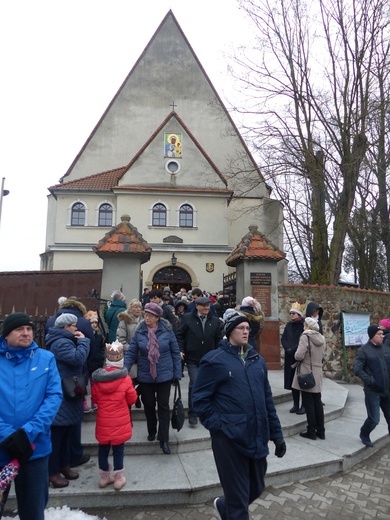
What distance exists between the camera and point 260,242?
1026 cm

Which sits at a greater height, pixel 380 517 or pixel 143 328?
pixel 143 328

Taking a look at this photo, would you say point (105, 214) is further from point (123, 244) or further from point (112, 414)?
point (112, 414)

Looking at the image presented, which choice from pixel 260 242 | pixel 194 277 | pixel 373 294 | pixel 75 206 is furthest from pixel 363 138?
pixel 75 206

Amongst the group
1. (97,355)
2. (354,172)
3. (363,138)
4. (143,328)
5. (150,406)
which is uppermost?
(363,138)

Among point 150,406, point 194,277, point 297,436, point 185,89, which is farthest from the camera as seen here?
point 185,89

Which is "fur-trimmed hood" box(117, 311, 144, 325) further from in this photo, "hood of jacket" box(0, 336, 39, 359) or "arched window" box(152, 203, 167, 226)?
"arched window" box(152, 203, 167, 226)

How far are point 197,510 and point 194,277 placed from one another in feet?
56.9

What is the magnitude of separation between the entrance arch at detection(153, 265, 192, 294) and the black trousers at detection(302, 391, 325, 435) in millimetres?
15751

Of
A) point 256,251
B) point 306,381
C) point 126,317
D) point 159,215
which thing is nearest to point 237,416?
point 306,381

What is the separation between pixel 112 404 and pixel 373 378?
12.6ft

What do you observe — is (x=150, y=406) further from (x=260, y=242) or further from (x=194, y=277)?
(x=194, y=277)

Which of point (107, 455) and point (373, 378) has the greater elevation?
point (373, 378)

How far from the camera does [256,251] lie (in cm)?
1008

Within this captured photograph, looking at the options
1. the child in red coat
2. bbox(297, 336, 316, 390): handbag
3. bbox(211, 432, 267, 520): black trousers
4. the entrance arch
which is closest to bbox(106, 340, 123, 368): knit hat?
the child in red coat
